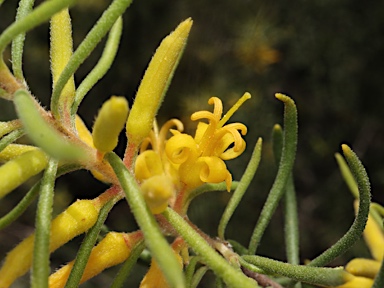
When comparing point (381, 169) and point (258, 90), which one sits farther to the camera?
point (381, 169)

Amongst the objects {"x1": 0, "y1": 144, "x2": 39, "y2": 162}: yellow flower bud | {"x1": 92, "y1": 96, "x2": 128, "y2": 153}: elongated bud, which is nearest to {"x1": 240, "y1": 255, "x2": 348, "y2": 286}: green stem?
{"x1": 92, "y1": 96, "x2": 128, "y2": 153}: elongated bud

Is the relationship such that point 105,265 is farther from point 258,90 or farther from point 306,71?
point 306,71

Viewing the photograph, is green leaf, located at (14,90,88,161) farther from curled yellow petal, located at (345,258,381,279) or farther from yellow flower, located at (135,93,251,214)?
curled yellow petal, located at (345,258,381,279)

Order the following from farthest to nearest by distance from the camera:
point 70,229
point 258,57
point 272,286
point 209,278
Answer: point 258,57, point 209,278, point 272,286, point 70,229

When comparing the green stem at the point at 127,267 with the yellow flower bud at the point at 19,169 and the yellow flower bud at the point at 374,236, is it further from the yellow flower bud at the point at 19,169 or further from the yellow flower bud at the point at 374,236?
the yellow flower bud at the point at 374,236

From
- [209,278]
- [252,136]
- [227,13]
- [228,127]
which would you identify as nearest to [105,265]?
[228,127]

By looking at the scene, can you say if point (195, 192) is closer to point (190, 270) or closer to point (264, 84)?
point (190, 270)

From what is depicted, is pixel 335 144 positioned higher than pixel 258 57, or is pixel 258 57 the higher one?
pixel 258 57

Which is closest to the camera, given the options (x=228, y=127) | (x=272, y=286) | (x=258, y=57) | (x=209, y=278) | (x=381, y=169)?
(x=228, y=127)
